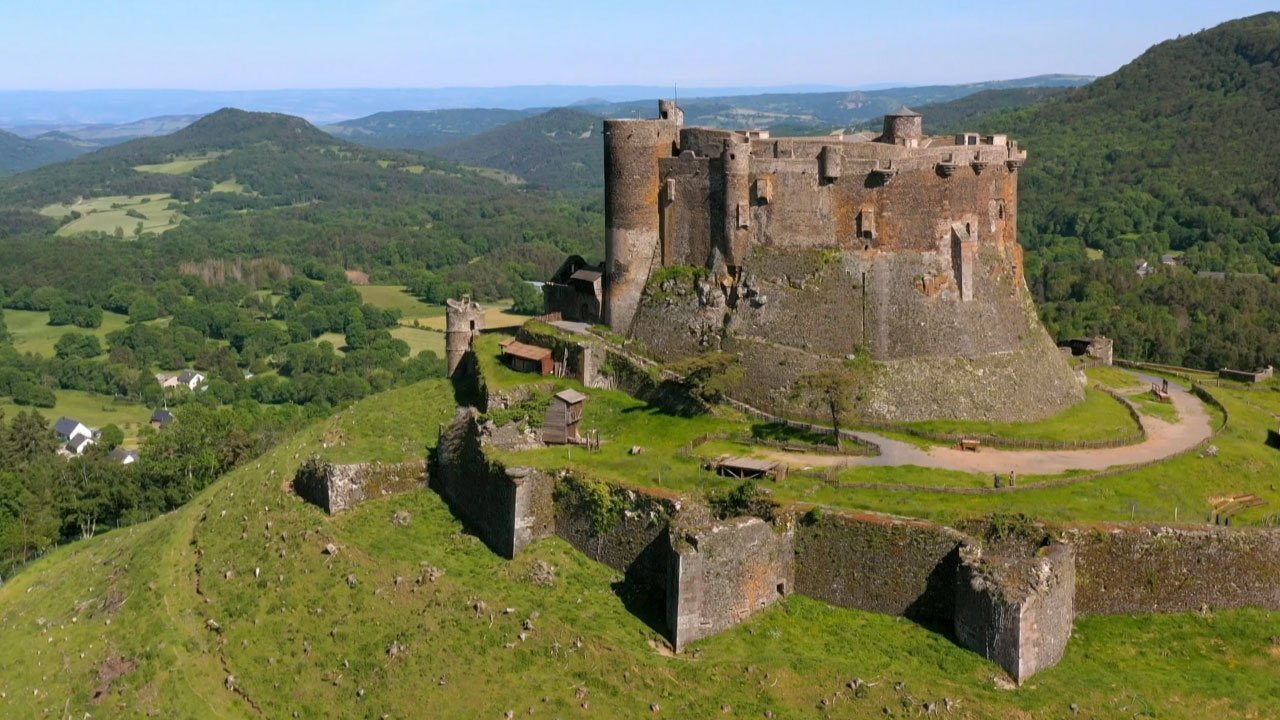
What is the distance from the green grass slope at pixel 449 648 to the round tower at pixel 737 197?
1570cm

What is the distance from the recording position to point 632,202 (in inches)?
Result: 2148

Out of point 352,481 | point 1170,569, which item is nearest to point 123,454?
point 352,481

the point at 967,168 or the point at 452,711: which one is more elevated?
the point at 967,168

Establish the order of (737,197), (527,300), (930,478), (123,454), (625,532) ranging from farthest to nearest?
(527,300) → (123,454) → (737,197) → (930,478) → (625,532)

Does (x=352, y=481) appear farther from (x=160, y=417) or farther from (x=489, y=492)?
(x=160, y=417)

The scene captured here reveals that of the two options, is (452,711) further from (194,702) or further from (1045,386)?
(1045,386)

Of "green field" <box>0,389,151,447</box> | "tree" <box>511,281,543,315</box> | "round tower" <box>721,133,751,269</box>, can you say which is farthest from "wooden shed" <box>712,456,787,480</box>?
"tree" <box>511,281,543,315</box>

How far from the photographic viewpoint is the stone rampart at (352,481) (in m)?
47.9

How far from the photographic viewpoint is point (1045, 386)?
49.8m

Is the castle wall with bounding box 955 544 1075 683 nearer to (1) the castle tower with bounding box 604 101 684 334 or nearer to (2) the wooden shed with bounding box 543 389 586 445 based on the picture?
(2) the wooden shed with bounding box 543 389 586 445

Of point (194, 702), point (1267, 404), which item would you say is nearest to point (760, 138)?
point (1267, 404)

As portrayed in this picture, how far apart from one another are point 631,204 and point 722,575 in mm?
21596

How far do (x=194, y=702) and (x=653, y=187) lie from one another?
27664mm

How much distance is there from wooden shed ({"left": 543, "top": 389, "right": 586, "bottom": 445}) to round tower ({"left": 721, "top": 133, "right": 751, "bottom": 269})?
363 inches
